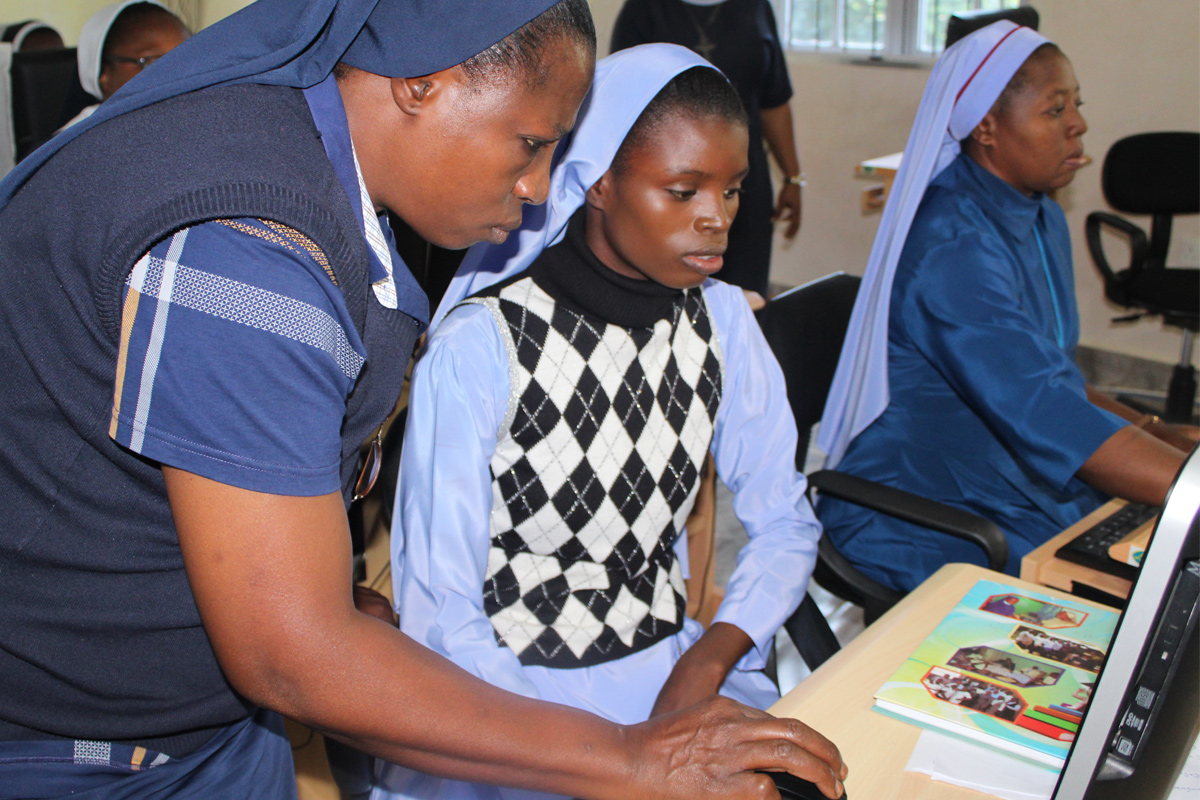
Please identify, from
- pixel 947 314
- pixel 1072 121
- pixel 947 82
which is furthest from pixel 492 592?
pixel 1072 121

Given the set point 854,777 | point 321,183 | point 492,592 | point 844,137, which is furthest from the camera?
point 844,137

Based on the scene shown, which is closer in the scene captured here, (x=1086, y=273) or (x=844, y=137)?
(x=1086, y=273)

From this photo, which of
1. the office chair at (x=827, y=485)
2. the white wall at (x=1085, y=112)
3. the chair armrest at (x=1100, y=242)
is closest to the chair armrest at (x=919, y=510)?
the office chair at (x=827, y=485)

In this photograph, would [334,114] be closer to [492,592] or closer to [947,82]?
[492,592]

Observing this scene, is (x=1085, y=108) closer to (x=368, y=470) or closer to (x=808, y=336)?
(x=808, y=336)

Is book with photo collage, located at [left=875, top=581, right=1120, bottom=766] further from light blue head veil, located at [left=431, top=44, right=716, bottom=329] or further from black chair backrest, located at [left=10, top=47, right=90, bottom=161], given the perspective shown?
black chair backrest, located at [left=10, top=47, right=90, bottom=161]

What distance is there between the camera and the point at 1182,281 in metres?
4.21

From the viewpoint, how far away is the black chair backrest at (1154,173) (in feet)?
14.1

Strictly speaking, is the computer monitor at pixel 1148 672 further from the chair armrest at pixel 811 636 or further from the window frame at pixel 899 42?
the window frame at pixel 899 42

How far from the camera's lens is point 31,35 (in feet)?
13.3

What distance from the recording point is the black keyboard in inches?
57.2

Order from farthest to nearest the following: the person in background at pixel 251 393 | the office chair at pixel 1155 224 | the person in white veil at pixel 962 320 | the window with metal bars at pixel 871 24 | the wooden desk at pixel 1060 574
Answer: the window with metal bars at pixel 871 24, the office chair at pixel 1155 224, the person in white veil at pixel 962 320, the wooden desk at pixel 1060 574, the person in background at pixel 251 393

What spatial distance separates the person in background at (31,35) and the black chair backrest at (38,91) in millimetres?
172

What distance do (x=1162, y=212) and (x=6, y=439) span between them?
4802 mm
